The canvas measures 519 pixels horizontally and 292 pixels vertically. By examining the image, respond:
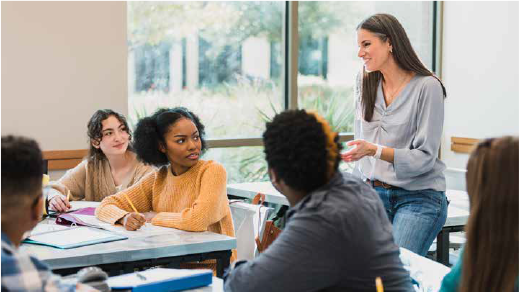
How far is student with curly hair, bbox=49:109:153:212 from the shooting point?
3916mm

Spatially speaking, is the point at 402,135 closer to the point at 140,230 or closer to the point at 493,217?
the point at 140,230

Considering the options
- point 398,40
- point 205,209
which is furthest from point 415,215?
→ point 205,209

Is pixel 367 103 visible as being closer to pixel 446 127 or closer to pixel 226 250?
pixel 226 250

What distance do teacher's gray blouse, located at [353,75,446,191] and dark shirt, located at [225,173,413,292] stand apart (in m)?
1.22

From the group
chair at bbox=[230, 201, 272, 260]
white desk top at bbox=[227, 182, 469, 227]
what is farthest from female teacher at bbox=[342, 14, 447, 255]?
white desk top at bbox=[227, 182, 469, 227]

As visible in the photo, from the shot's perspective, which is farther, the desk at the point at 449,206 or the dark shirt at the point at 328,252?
the desk at the point at 449,206

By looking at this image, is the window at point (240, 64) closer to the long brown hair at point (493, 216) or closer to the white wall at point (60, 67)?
the white wall at point (60, 67)

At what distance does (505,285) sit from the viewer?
151 cm

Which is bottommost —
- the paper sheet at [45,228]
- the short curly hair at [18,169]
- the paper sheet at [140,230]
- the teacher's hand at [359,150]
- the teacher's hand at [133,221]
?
the paper sheet at [45,228]

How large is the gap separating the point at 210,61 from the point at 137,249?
3.40 metres

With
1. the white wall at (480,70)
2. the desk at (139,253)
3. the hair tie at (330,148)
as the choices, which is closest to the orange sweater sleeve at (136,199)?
the desk at (139,253)

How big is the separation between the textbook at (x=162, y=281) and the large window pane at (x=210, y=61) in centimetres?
348

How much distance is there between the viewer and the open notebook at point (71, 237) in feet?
8.38

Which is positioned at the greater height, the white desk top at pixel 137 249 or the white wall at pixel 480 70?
the white wall at pixel 480 70
